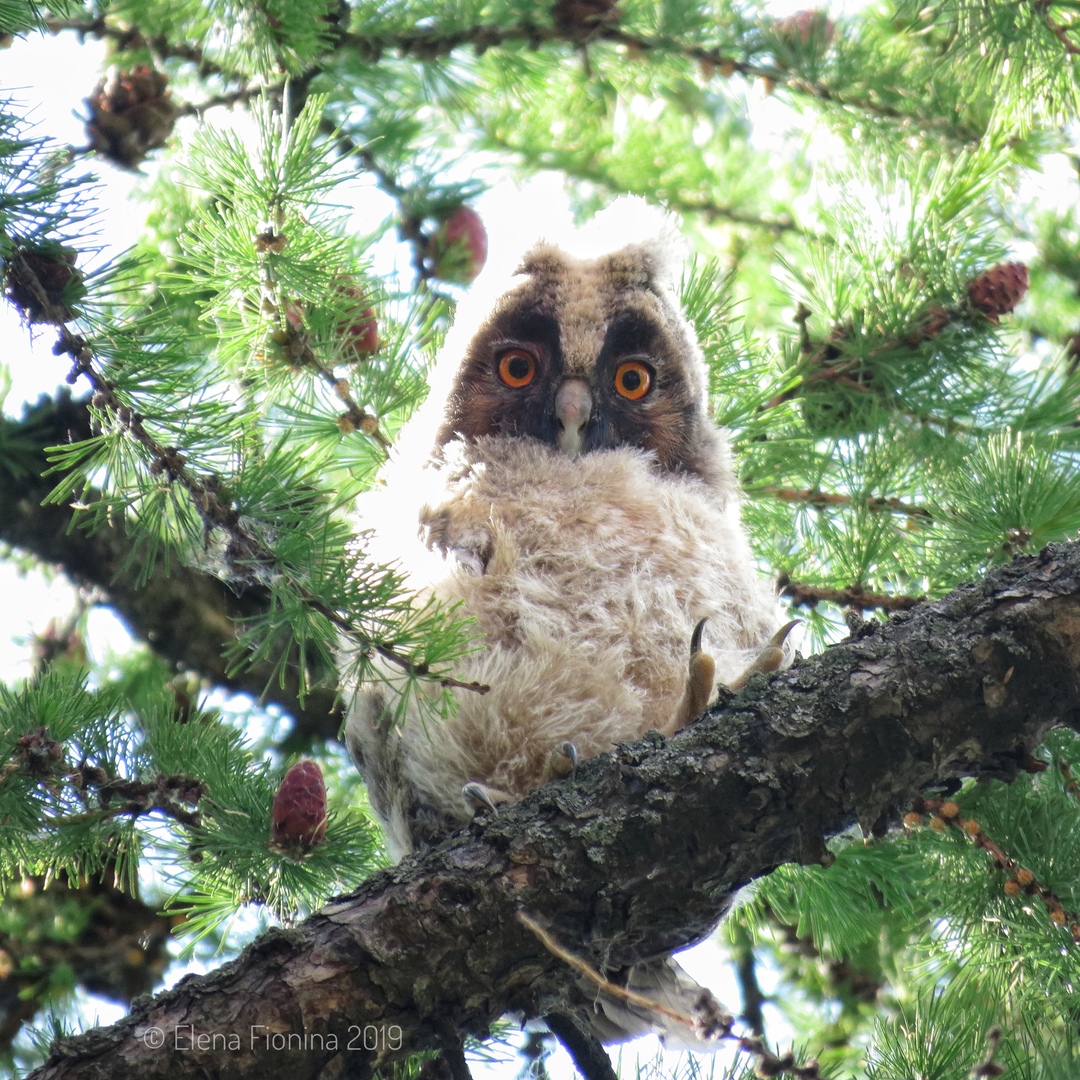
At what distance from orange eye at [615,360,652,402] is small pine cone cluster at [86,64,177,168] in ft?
4.43

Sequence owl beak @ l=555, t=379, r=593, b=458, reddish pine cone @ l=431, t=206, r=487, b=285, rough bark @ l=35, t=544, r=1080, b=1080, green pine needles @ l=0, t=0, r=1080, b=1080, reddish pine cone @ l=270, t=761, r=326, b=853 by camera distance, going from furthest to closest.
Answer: reddish pine cone @ l=431, t=206, r=487, b=285 < owl beak @ l=555, t=379, r=593, b=458 < reddish pine cone @ l=270, t=761, r=326, b=853 < green pine needles @ l=0, t=0, r=1080, b=1080 < rough bark @ l=35, t=544, r=1080, b=1080

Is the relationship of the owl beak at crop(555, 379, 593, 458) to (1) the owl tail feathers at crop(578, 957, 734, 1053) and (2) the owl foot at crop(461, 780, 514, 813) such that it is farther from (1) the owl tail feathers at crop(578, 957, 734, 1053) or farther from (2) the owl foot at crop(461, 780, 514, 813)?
(1) the owl tail feathers at crop(578, 957, 734, 1053)

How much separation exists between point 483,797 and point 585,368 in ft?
2.80

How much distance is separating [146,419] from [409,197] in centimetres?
165

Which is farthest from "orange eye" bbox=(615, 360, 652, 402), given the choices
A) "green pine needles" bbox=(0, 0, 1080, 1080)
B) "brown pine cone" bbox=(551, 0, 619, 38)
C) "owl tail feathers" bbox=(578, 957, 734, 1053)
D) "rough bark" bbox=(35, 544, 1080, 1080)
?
"brown pine cone" bbox=(551, 0, 619, 38)

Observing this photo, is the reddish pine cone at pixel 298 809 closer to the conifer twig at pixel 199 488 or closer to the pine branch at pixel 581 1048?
the conifer twig at pixel 199 488

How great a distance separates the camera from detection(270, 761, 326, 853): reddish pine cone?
1823 mm

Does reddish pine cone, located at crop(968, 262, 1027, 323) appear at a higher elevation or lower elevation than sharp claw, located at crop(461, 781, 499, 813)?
higher

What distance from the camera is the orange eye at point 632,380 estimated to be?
7.32 ft

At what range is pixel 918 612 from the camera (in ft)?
5.79

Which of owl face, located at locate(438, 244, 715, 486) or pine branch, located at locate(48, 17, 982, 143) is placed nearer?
owl face, located at locate(438, 244, 715, 486)

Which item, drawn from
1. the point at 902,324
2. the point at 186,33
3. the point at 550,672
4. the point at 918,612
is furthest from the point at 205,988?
the point at 186,33

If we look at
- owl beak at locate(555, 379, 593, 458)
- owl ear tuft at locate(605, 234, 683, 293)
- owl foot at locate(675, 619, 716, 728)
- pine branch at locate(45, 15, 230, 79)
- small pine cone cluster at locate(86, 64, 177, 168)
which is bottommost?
owl foot at locate(675, 619, 716, 728)

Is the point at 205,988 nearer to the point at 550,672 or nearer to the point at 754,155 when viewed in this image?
the point at 550,672
